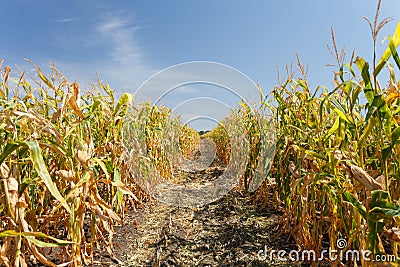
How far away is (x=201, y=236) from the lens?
9.94 ft

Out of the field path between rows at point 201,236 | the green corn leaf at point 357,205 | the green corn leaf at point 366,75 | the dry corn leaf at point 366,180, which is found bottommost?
the field path between rows at point 201,236

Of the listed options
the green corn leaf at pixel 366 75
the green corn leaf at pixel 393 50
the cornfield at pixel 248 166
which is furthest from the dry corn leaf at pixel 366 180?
the green corn leaf at pixel 393 50

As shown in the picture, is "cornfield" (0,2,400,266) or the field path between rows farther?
the field path between rows

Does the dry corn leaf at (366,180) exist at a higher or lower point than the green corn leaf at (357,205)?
higher

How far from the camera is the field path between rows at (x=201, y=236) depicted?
2.47 meters

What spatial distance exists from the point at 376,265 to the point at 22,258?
5.49 ft

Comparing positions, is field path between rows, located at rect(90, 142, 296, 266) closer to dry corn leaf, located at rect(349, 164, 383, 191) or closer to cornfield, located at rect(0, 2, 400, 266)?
cornfield, located at rect(0, 2, 400, 266)

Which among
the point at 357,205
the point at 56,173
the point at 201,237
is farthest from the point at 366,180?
the point at 201,237

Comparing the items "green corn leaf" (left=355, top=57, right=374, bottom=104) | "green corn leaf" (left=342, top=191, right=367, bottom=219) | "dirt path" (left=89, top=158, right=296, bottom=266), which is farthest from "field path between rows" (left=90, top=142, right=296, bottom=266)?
"green corn leaf" (left=355, top=57, right=374, bottom=104)

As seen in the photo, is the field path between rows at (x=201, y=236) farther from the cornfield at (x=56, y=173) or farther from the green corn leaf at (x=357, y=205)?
the green corn leaf at (x=357, y=205)

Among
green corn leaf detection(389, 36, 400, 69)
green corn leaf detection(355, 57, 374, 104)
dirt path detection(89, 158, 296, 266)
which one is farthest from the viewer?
dirt path detection(89, 158, 296, 266)

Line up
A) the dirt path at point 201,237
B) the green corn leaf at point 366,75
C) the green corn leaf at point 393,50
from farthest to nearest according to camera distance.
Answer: the dirt path at point 201,237 → the green corn leaf at point 366,75 → the green corn leaf at point 393,50

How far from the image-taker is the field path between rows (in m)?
2.47

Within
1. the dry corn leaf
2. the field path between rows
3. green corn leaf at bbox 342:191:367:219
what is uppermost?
the dry corn leaf
